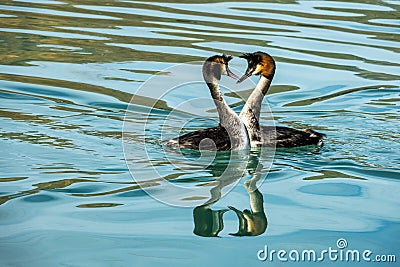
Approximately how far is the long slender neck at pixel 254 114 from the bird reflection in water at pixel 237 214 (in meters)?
0.73

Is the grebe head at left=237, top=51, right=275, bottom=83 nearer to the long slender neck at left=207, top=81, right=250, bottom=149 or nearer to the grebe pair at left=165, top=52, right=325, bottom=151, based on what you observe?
the grebe pair at left=165, top=52, right=325, bottom=151

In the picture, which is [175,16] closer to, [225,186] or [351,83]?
[351,83]

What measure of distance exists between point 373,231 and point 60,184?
96.0 inches

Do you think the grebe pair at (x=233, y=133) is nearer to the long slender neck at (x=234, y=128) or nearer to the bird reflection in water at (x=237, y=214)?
the long slender neck at (x=234, y=128)

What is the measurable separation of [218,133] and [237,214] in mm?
1593

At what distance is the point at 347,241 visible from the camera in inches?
250

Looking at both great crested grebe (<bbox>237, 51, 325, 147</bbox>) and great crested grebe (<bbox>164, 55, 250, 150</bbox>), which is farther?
great crested grebe (<bbox>237, 51, 325, 147</bbox>)

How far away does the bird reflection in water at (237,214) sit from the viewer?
655 cm

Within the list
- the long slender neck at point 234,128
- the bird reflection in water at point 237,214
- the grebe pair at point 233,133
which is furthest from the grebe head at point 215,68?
the bird reflection in water at point 237,214

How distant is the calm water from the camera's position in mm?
6332

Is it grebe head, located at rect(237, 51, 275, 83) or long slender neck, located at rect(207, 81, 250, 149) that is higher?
grebe head, located at rect(237, 51, 275, 83)

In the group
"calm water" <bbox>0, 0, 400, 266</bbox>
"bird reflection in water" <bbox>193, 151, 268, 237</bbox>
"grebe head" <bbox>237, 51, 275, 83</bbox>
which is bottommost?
"bird reflection in water" <bbox>193, 151, 268, 237</bbox>

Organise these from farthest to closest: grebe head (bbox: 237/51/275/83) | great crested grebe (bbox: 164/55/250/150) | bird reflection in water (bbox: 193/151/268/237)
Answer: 1. grebe head (bbox: 237/51/275/83)
2. great crested grebe (bbox: 164/55/250/150)
3. bird reflection in water (bbox: 193/151/268/237)

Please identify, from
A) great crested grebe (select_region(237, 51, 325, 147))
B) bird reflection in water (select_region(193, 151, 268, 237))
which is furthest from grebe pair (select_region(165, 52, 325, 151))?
bird reflection in water (select_region(193, 151, 268, 237))
